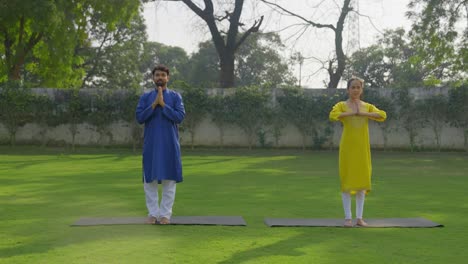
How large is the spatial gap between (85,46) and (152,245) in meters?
30.5

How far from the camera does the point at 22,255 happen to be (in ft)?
14.7

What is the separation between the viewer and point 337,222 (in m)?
6.21

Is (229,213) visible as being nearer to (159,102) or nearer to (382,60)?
(159,102)

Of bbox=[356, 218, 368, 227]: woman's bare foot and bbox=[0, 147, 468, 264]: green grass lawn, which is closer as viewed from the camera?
bbox=[0, 147, 468, 264]: green grass lawn

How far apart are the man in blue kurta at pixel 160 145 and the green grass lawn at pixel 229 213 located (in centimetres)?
50

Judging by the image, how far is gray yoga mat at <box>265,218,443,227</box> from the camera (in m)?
6.00

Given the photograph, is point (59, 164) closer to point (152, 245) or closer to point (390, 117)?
point (152, 245)

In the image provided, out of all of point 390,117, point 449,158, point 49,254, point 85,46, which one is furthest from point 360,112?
point 85,46

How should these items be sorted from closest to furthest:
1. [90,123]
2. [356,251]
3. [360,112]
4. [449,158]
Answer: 1. [356,251]
2. [360,112]
3. [449,158]
4. [90,123]

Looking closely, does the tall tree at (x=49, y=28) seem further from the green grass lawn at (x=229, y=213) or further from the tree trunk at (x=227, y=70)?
the green grass lawn at (x=229, y=213)

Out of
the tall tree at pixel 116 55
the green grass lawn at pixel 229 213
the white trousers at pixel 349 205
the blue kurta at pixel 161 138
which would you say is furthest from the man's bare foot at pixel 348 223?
the tall tree at pixel 116 55

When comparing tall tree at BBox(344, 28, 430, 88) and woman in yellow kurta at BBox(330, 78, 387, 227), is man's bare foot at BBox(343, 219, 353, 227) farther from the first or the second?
tall tree at BBox(344, 28, 430, 88)

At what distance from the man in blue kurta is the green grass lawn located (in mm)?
498

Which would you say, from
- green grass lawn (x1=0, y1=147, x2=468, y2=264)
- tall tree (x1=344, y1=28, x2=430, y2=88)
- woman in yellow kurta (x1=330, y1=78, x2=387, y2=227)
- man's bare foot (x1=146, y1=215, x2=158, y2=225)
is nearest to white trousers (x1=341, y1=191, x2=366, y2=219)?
woman in yellow kurta (x1=330, y1=78, x2=387, y2=227)
